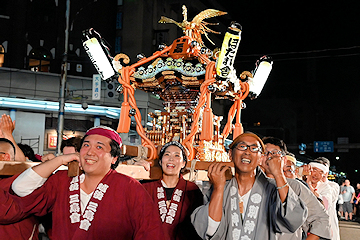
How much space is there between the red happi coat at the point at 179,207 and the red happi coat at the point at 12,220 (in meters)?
1.07

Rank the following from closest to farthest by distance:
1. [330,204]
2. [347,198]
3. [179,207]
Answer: [179,207], [330,204], [347,198]

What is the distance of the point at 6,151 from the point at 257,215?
2.13 m

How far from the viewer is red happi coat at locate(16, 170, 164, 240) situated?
2.30 metres

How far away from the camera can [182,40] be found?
651 centimetres

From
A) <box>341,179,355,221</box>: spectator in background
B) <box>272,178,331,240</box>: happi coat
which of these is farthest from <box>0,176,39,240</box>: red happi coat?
<box>341,179,355,221</box>: spectator in background

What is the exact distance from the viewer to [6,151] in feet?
9.78

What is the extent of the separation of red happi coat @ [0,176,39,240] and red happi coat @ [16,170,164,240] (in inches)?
3.7

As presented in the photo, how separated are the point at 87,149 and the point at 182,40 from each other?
4.46 m

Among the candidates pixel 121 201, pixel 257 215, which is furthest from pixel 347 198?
pixel 121 201

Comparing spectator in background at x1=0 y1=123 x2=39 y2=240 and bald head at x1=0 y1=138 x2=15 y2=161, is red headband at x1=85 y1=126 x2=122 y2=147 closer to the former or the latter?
spectator in background at x1=0 y1=123 x2=39 y2=240

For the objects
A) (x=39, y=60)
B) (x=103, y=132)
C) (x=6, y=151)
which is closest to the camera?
(x=103, y=132)

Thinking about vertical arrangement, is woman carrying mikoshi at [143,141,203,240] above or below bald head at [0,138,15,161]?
below

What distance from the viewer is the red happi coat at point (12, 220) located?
234 centimetres

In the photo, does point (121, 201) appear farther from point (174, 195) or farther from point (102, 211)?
point (174, 195)
